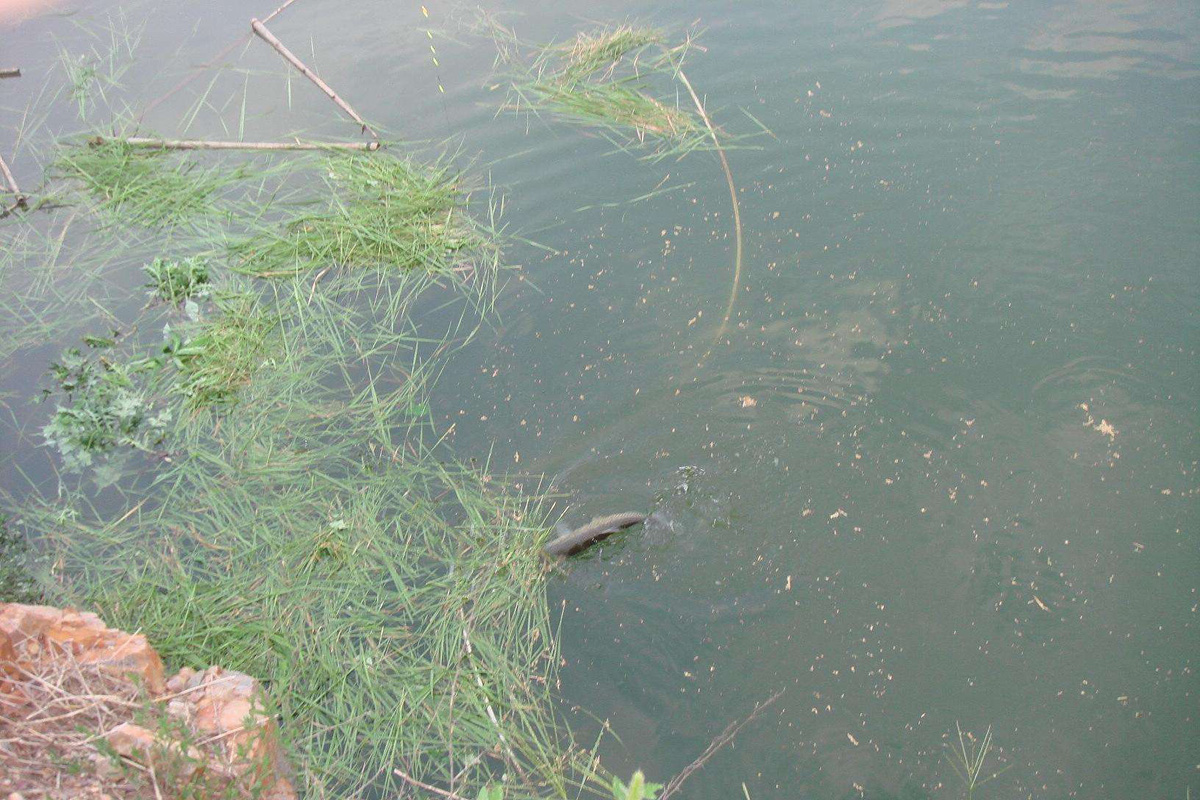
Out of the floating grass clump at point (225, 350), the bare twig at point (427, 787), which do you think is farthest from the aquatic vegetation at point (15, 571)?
the bare twig at point (427, 787)

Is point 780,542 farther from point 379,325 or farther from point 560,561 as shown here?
point 379,325

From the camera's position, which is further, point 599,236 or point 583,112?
point 583,112

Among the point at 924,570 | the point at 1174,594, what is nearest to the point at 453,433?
the point at 924,570

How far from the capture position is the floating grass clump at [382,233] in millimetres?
4266

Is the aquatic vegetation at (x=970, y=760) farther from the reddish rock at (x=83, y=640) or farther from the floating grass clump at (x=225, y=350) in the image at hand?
the floating grass clump at (x=225, y=350)

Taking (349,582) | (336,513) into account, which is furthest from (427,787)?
(336,513)

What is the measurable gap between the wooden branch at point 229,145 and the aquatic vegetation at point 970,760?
396 centimetres

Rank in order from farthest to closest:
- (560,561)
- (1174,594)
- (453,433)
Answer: (453,433) → (560,561) → (1174,594)

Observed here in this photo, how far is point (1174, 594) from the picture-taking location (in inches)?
115

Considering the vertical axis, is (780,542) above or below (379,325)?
below

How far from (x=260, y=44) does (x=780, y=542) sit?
4.71m

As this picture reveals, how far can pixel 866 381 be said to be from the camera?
359 centimetres

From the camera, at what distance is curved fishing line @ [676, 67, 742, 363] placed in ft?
12.7

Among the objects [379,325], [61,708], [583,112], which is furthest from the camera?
[583,112]
